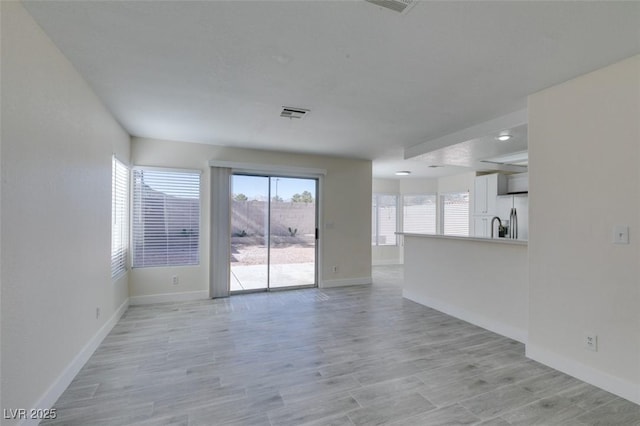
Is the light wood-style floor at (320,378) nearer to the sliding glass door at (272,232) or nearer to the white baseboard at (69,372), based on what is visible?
the white baseboard at (69,372)

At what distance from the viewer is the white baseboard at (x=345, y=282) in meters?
5.61

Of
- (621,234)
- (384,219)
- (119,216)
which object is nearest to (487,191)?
(384,219)

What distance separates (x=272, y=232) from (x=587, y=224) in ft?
13.9

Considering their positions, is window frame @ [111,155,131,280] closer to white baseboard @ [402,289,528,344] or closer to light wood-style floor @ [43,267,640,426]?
light wood-style floor @ [43,267,640,426]

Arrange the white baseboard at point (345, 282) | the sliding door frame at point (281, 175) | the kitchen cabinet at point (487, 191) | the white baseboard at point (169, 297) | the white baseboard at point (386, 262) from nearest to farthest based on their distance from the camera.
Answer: the white baseboard at point (169, 297)
the sliding door frame at point (281, 175)
the white baseboard at point (345, 282)
the kitchen cabinet at point (487, 191)
the white baseboard at point (386, 262)

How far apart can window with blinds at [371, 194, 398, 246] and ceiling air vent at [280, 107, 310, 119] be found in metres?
5.50

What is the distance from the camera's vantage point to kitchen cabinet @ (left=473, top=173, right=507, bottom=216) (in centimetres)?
637

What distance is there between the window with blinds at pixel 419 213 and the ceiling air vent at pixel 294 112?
608 cm

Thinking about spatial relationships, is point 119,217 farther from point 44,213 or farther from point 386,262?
point 386,262

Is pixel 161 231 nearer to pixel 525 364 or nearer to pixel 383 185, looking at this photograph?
pixel 525 364

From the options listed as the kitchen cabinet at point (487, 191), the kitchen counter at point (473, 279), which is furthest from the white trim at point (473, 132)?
the kitchen cabinet at point (487, 191)

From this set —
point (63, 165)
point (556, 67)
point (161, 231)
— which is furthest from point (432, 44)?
point (161, 231)

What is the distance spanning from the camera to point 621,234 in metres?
2.21

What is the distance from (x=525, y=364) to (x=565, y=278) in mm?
850
